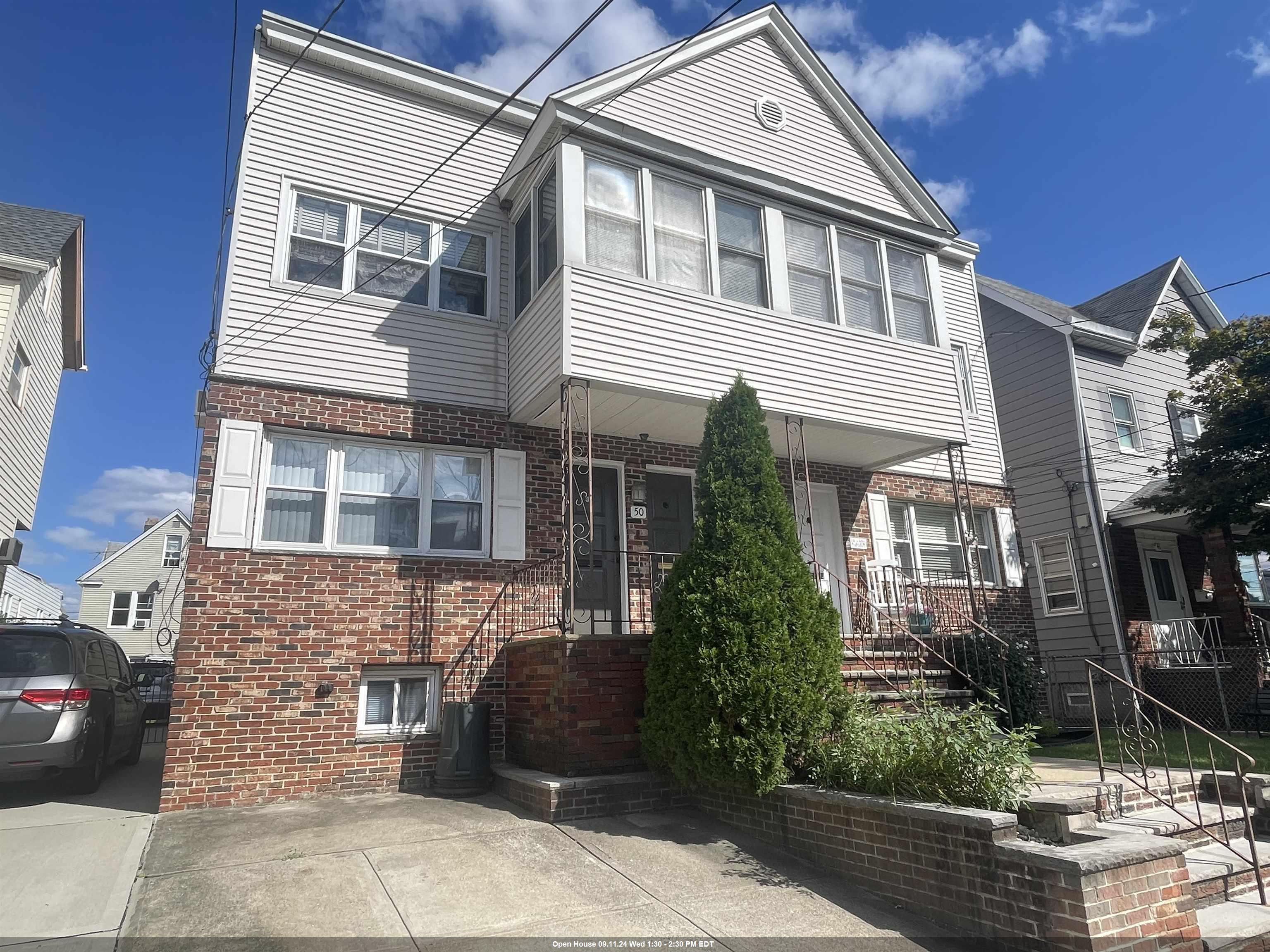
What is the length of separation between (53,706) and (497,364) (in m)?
5.57

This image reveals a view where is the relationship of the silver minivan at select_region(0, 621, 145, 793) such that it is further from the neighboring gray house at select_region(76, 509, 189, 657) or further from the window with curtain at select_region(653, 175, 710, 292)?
the neighboring gray house at select_region(76, 509, 189, 657)

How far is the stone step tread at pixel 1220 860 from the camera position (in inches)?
203

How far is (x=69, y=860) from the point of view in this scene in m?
5.55

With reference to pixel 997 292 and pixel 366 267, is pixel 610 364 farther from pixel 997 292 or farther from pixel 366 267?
pixel 997 292

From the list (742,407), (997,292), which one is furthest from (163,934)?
(997,292)

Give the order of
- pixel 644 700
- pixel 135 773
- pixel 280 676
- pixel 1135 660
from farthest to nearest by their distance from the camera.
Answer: pixel 1135 660, pixel 135 773, pixel 280 676, pixel 644 700

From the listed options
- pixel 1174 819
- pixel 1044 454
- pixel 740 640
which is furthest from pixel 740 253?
pixel 1044 454

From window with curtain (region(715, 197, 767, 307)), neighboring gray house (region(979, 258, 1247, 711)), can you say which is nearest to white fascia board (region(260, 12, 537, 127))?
window with curtain (region(715, 197, 767, 307))

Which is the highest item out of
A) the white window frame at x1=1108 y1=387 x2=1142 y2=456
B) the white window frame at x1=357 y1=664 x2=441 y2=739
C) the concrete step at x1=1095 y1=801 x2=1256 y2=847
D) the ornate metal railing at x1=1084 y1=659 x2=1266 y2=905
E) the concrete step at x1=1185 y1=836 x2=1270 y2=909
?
the white window frame at x1=1108 y1=387 x2=1142 y2=456

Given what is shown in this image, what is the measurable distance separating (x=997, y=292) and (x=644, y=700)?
1484 centimetres

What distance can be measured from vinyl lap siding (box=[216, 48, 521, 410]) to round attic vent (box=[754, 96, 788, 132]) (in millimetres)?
3345

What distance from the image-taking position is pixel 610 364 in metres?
8.53

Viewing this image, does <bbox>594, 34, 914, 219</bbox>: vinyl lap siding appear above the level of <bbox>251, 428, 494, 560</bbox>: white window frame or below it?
above

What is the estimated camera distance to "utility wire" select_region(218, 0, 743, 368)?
8703mm
